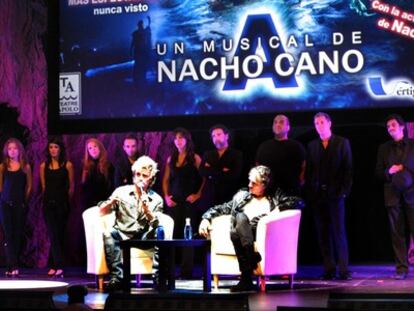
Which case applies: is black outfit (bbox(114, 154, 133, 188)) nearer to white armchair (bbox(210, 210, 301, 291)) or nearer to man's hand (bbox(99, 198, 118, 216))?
man's hand (bbox(99, 198, 118, 216))

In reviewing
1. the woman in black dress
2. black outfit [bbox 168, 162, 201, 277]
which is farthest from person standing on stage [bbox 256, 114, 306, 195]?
the woman in black dress

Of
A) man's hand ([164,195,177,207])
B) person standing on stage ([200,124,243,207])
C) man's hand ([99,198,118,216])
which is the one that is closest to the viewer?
man's hand ([99,198,118,216])

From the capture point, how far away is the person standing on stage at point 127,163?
9047mm

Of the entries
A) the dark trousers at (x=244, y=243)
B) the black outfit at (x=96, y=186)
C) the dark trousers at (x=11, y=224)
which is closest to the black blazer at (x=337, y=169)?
the dark trousers at (x=244, y=243)

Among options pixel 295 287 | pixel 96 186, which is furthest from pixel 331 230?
pixel 96 186

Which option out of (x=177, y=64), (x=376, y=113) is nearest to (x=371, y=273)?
(x=376, y=113)

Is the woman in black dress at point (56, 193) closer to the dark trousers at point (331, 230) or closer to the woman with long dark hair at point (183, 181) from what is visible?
the woman with long dark hair at point (183, 181)

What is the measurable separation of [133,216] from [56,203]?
85.8 inches

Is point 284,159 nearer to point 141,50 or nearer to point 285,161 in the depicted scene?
point 285,161

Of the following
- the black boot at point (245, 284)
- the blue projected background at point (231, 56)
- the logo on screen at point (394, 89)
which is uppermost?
the blue projected background at point (231, 56)

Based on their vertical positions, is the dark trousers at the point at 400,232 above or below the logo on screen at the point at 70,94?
below

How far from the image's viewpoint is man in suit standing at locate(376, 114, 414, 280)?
784cm

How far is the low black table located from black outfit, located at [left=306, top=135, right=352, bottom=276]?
173cm

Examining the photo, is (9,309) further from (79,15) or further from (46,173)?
(79,15)
